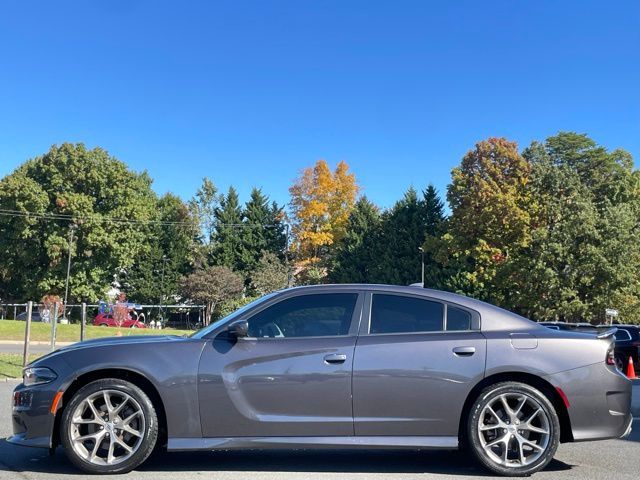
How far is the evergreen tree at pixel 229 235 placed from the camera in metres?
64.0

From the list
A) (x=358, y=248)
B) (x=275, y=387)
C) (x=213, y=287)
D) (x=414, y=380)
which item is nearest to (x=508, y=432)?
(x=414, y=380)

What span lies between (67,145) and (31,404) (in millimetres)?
49704

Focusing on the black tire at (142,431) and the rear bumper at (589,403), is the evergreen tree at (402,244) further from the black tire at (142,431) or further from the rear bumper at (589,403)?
the black tire at (142,431)

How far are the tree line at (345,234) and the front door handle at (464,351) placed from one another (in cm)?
2858

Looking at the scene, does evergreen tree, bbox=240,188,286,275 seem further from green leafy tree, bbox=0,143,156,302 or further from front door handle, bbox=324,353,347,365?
front door handle, bbox=324,353,347,365

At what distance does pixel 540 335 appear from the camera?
5.30 meters

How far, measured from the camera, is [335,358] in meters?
5.10

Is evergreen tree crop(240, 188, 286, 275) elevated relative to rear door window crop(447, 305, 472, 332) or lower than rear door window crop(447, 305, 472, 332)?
elevated

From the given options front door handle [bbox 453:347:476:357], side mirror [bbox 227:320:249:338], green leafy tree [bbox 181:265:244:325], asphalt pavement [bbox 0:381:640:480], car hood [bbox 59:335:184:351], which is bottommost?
asphalt pavement [bbox 0:381:640:480]

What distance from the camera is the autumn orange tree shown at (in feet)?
198

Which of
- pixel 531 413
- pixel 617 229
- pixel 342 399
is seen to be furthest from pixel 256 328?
pixel 617 229

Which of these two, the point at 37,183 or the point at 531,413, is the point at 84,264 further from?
the point at 531,413

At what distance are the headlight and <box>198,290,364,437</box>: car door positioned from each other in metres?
1.26

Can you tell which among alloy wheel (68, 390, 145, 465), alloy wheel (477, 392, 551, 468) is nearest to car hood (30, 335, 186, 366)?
alloy wheel (68, 390, 145, 465)
